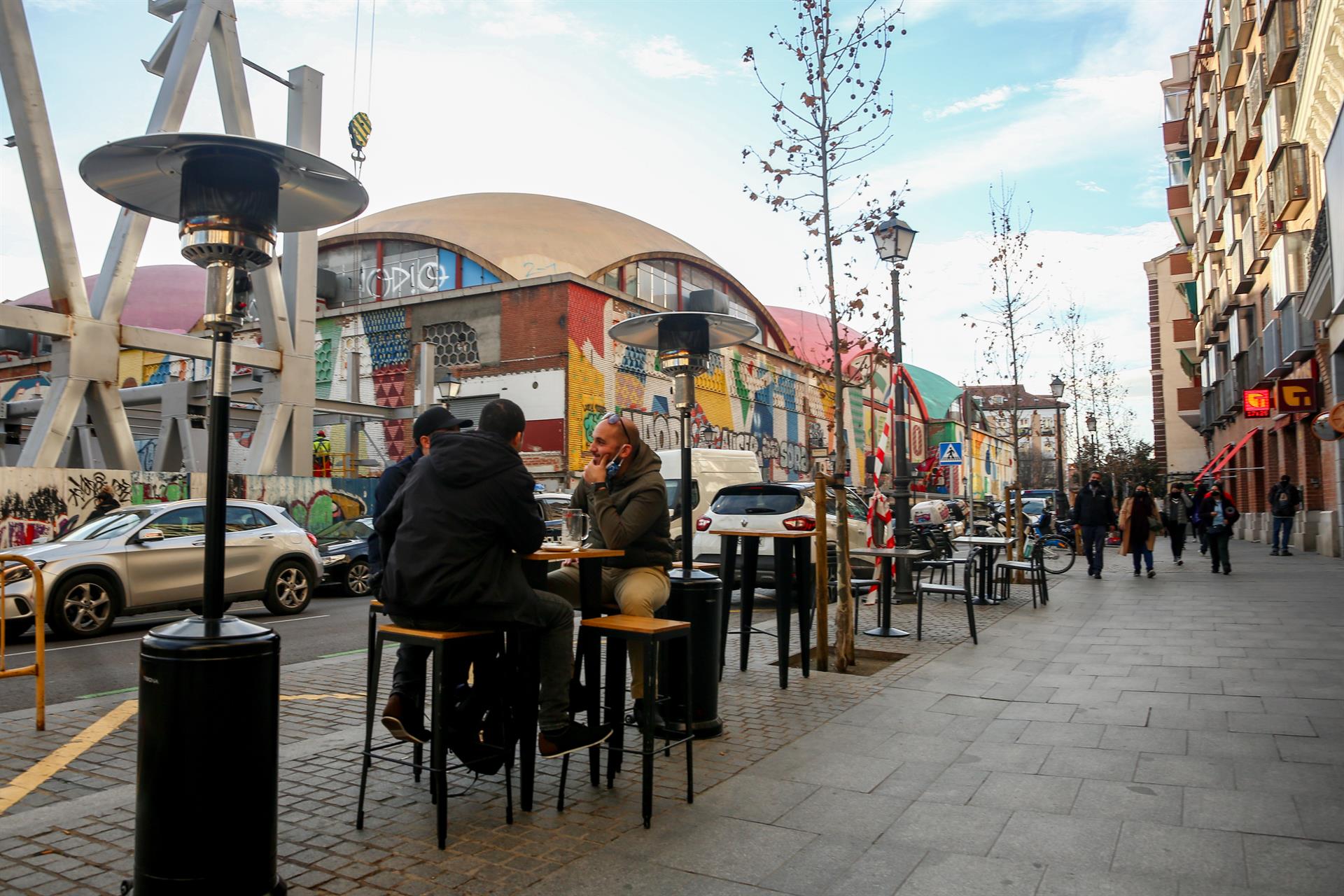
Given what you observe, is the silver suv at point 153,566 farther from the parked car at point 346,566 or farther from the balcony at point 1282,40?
the balcony at point 1282,40

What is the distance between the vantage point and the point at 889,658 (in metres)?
8.94

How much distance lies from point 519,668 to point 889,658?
5.31 m

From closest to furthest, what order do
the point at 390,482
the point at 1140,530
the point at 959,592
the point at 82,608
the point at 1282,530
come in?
the point at 390,482 → the point at 959,592 → the point at 82,608 → the point at 1140,530 → the point at 1282,530

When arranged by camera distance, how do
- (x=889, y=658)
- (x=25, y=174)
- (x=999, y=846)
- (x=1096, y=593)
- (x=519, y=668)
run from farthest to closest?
(x=25, y=174) < (x=1096, y=593) < (x=889, y=658) < (x=519, y=668) < (x=999, y=846)

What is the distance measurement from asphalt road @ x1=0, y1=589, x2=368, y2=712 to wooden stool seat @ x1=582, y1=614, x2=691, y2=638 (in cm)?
314

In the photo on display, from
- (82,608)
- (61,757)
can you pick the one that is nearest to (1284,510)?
(82,608)

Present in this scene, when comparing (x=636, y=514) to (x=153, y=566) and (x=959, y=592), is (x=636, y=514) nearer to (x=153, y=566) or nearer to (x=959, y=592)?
(x=959, y=592)

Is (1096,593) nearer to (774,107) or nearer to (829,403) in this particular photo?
(829,403)

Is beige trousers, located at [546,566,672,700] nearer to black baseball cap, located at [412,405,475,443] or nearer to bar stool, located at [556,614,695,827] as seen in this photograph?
bar stool, located at [556,614,695,827]

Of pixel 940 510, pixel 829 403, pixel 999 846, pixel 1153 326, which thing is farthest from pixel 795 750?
pixel 1153 326

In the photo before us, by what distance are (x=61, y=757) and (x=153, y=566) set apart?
268 inches

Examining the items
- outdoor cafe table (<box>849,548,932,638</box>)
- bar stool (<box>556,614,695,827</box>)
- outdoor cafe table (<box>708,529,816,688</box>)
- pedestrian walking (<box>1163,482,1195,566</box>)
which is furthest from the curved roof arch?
bar stool (<box>556,614,695,827</box>)

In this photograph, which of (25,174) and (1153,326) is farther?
(1153,326)

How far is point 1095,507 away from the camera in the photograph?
59.1ft
